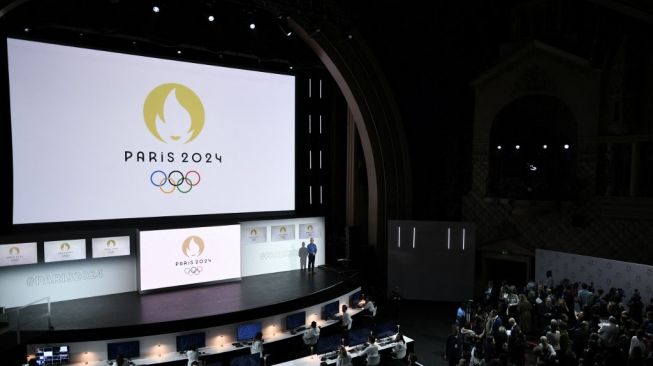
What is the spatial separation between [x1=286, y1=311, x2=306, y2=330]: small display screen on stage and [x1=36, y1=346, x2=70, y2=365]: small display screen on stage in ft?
16.6

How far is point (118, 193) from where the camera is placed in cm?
1311

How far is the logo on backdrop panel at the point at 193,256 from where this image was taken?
1391 cm

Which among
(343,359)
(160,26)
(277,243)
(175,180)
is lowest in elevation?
(343,359)

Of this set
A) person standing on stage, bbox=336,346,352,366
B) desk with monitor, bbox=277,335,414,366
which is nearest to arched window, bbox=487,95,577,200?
desk with monitor, bbox=277,335,414,366

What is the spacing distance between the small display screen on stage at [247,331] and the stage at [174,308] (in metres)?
0.23

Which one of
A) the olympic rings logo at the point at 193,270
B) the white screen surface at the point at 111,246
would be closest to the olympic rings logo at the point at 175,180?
the white screen surface at the point at 111,246

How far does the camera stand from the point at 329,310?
1334cm

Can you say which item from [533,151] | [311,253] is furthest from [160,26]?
[533,151]

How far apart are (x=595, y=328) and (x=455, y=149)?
27.2 feet

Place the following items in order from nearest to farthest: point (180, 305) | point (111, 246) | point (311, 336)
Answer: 1. point (311, 336)
2. point (180, 305)
3. point (111, 246)

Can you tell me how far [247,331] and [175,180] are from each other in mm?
5113

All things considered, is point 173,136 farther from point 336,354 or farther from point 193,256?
point 336,354

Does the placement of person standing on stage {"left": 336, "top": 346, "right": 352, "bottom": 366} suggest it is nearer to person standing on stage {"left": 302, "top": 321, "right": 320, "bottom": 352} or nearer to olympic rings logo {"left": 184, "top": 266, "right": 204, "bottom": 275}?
person standing on stage {"left": 302, "top": 321, "right": 320, "bottom": 352}

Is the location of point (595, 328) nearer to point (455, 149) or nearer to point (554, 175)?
point (554, 175)
